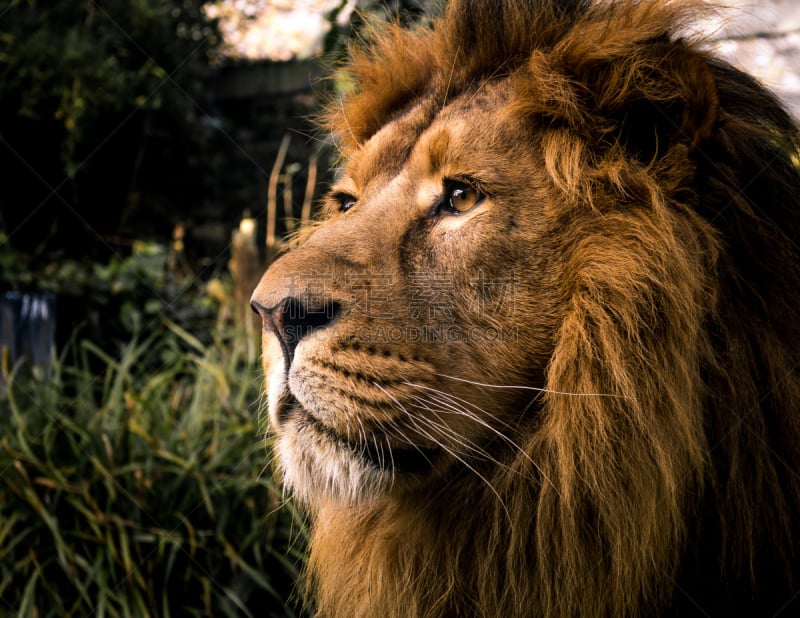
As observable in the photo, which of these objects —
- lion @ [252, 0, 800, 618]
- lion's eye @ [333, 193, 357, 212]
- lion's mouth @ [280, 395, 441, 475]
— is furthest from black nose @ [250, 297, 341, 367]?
lion's eye @ [333, 193, 357, 212]

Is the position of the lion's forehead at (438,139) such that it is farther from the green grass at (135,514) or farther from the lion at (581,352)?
the green grass at (135,514)

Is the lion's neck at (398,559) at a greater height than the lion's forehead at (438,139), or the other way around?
the lion's forehead at (438,139)

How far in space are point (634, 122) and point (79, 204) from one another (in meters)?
6.62

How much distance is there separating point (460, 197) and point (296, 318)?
1.64ft

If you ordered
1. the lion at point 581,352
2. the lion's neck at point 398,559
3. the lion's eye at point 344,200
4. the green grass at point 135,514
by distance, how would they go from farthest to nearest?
the green grass at point 135,514 < the lion's eye at point 344,200 < the lion's neck at point 398,559 < the lion at point 581,352

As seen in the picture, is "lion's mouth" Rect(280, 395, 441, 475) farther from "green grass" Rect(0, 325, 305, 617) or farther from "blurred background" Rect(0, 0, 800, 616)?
"green grass" Rect(0, 325, 305, 617)

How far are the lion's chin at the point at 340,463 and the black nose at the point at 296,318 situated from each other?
14 centimetres

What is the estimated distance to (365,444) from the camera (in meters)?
1.54

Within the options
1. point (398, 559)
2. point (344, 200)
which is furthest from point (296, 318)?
point (344, 200)

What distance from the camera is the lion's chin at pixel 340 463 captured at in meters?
1.54

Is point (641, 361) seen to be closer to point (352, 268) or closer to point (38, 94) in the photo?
point (352, 268)

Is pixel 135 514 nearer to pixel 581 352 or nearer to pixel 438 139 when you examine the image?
pixel 438 139

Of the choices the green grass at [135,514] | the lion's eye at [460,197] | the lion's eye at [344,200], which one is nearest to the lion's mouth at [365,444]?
the lion's eye at [460,197]

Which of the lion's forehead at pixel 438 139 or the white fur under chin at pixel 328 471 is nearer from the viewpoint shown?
the white fur under chin at pixel 328 471
